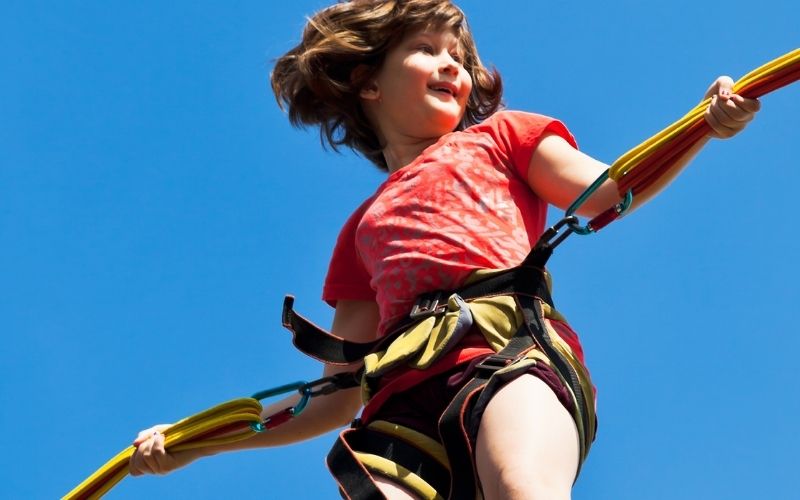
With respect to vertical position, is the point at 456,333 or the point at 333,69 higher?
the point at 333,69

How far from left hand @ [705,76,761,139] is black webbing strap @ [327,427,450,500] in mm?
1322

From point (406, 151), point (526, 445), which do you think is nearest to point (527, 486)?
point (526, 445)

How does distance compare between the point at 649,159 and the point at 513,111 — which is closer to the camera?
the point at 649,159

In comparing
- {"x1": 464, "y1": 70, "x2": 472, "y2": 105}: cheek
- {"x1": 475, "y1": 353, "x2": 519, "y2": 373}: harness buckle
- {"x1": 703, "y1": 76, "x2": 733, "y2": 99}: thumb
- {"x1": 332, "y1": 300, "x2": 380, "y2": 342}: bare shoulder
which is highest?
{"x1": 464, "y1": 70, "x2": 472, "y2": 105}: cheek

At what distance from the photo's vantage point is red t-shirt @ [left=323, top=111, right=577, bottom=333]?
4988 mm

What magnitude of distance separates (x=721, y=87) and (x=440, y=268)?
3.53ft

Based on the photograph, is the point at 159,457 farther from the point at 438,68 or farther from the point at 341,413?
the point at 438,68

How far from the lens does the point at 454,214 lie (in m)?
5.07

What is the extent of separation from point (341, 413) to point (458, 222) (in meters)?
0.99

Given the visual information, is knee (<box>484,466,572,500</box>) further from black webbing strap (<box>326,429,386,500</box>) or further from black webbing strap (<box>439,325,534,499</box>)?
black webbing strap (<box>326,429,386,500</box>)

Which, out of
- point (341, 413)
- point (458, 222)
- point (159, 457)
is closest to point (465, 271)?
point (458, 222)

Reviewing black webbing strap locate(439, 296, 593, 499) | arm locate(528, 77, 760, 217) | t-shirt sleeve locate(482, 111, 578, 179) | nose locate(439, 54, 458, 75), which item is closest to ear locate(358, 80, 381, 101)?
nose locate(439, 54, 458, 75)

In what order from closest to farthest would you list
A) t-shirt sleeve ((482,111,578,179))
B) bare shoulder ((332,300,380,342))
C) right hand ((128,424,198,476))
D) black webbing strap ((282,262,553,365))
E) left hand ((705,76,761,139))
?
left hand ((705,76,761,139))
black webbing strap ((282,262,553,365))
t-shirt sleeve ((482,111,578,179))
right hand ((128,424,198,476))
bare shoulder ((332,300,380,342))

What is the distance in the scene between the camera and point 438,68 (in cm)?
575
